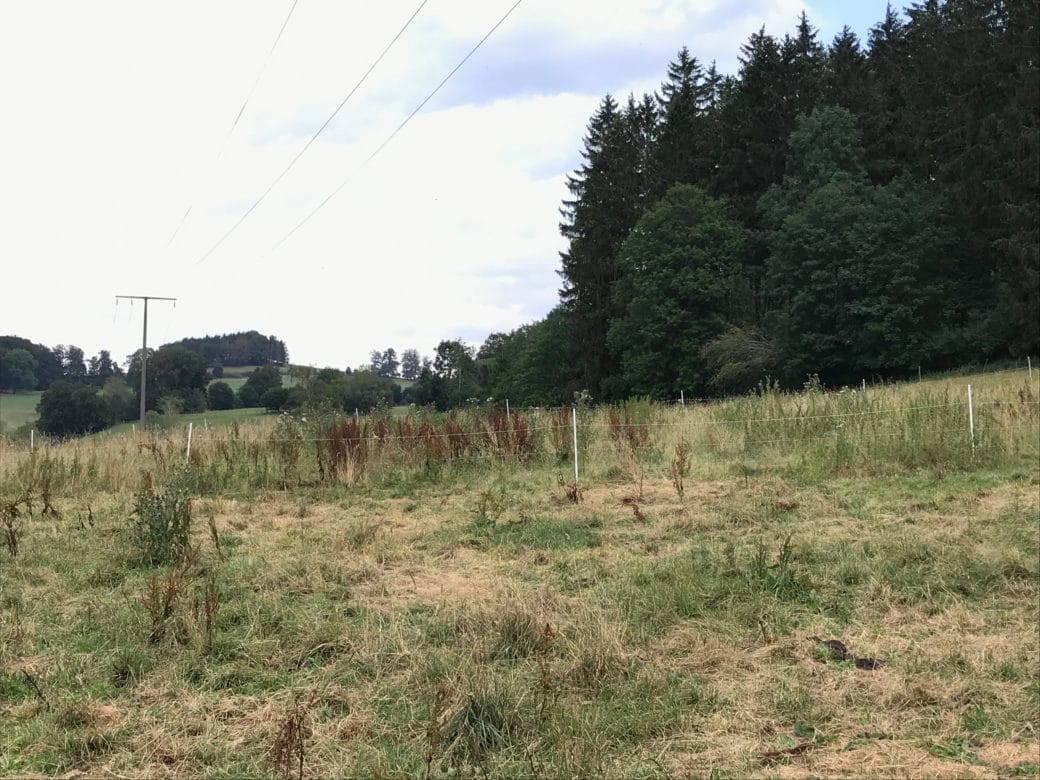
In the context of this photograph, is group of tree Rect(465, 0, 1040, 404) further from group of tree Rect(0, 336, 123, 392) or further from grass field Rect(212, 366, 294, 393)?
group of tree Rect(0, 336, 123, 392)

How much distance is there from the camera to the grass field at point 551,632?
291 cm

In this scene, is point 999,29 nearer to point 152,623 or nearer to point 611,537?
point 611,537

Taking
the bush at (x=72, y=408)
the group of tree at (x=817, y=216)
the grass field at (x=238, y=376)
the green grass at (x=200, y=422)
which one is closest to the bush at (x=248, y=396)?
the grass field at (x=238, y=376)

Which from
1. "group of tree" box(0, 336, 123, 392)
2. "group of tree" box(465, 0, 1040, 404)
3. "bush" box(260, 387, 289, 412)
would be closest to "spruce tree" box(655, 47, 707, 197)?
"group of tree" box(465, 0, 1040, 404)

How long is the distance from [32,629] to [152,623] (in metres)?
0.82

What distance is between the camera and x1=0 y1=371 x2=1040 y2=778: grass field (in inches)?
114

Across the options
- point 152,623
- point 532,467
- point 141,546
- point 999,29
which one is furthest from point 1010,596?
point 999,29

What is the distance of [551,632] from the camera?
154 inches

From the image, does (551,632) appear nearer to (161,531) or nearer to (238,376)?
(161,531)

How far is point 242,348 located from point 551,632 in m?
55.5

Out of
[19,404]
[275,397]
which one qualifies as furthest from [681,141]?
[19,404]

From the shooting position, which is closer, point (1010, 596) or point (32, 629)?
point (32, 629)

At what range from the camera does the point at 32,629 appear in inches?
174

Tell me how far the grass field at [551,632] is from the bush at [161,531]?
0.06 m
